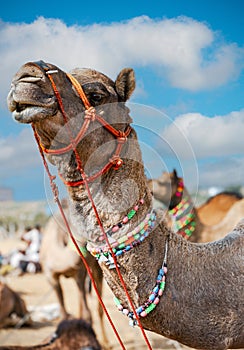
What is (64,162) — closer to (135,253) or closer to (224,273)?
(135,253)

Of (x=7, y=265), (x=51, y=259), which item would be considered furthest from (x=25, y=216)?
(x=51, y=259)

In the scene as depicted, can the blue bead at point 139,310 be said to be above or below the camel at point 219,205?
below

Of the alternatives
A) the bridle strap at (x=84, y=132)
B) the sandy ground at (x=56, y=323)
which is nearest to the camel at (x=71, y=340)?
the sandy ground at (x=56, y=323)

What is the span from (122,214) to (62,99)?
0.44 metres

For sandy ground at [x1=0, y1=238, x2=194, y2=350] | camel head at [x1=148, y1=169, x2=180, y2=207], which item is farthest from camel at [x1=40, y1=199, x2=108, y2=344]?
camel head at [x1=148, y1=169, x2=180, y2=207]

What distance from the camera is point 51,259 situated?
21.0 ft

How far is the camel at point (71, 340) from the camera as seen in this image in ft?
14.3

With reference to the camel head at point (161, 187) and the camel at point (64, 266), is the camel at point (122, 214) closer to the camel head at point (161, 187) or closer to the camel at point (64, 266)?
the camel head at point (161, 187)

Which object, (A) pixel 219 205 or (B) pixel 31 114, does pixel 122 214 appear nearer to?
(B) pixel 31 114

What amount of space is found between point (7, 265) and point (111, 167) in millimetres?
12971

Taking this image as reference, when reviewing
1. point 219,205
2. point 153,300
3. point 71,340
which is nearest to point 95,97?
point 153,300

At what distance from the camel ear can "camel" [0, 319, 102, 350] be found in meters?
2.71

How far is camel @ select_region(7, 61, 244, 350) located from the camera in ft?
6.37

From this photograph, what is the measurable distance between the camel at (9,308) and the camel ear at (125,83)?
218 inches
